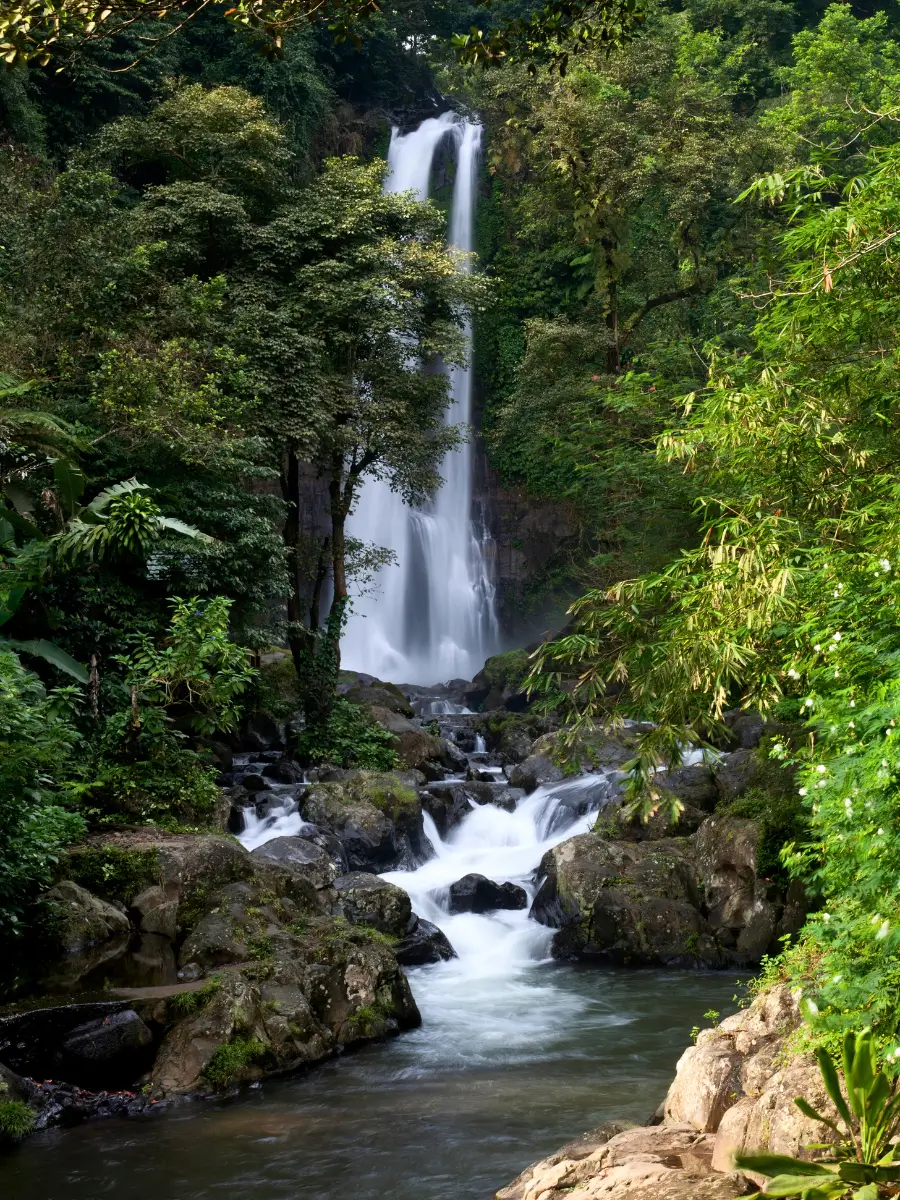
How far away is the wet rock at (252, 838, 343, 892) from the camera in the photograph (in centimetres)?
1172

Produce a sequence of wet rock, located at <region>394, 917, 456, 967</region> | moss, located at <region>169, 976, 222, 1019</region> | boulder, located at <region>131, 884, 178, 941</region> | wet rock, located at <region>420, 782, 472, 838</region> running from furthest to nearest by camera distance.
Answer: wet rock, located at <region>420, 782, 472, 838</region> → wet rock, located at <region>394, 917, 456, 967</region> → boulder, located at <region>131, 884, 178, 941</region> → moss, located at <region>169, 976, 222, 1019</region>

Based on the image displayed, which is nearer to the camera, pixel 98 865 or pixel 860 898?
pixel 860 898

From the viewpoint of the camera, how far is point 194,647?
11.5 metres

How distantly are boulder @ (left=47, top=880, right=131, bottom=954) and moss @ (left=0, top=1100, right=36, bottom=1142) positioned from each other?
1.43m

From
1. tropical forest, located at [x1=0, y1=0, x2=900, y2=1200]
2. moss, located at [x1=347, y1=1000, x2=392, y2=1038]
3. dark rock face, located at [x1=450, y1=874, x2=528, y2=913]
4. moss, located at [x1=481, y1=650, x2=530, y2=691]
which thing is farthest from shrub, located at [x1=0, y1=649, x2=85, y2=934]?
moss, located at [x1=481, y1=650, x2=530, y2=691]

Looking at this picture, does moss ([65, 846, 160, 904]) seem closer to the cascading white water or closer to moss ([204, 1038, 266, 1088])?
moss ([204, 1038, 266, 1088])

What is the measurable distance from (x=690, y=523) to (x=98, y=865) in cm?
895

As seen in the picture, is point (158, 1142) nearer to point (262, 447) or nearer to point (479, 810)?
point (479, 810)

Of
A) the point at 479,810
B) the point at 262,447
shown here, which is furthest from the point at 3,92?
the point at 479,810

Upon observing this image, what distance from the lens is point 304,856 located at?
12.7 metres

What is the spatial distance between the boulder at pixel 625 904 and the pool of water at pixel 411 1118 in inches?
54.9

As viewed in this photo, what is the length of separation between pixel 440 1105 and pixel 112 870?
141 inches

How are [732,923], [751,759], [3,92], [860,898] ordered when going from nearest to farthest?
[860,898] → [732,923] → [751,759] → [3,92]

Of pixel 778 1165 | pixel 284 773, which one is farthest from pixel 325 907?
pixel 778 1165
